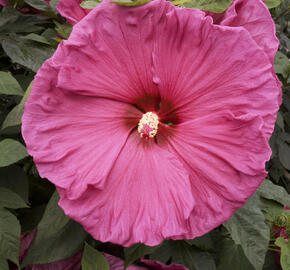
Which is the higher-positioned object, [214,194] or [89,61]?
[89,61]

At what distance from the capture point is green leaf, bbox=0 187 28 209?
827 millimetres

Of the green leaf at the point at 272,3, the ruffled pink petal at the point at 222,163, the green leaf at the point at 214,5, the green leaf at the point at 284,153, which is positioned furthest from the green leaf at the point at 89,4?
the green leaf at the point at 284,153

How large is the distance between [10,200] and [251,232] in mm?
554

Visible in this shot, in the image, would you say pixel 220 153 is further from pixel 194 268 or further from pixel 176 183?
pixel 194 268

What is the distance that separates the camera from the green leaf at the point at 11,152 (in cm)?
77

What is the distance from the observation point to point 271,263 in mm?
1170

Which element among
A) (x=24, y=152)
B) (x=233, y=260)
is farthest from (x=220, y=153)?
(x=233, y=260)

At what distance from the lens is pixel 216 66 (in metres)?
0.65

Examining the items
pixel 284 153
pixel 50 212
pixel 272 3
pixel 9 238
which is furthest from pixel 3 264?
pixel 284 153

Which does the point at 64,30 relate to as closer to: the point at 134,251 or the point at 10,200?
the point at 10,200

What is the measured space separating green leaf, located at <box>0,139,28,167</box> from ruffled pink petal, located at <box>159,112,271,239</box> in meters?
0.35

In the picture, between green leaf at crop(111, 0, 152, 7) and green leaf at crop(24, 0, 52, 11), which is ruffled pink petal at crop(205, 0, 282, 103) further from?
green leaf at crop(24, 0, 52, 11)

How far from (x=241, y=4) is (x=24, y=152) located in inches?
21.2

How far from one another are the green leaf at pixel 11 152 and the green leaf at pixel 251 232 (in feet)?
1.57
